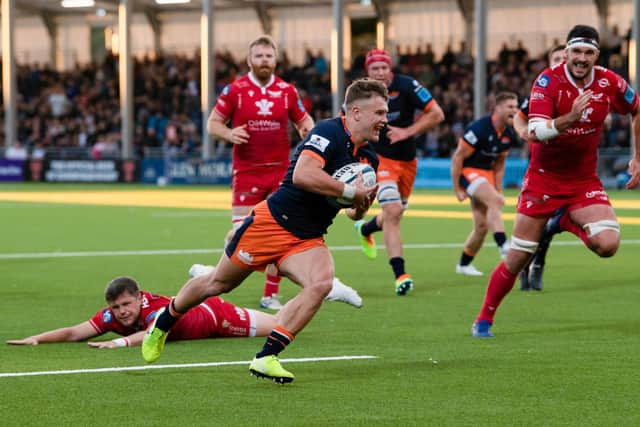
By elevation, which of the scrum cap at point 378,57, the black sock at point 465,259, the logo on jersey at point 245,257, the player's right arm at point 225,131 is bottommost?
the black sock at point 465,259

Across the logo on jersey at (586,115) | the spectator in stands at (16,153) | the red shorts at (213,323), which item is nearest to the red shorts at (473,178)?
the logo on jersey at (586,115)

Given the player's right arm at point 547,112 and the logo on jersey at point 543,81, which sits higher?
the logo on jersey at point 543,81

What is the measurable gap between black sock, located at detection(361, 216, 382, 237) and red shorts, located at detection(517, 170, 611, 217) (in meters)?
4.85

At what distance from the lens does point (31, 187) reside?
42.7m

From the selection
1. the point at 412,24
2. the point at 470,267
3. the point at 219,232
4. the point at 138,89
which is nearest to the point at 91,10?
the point at 138,89

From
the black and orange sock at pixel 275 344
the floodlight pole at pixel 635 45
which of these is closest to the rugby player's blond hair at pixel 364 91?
the black and orange sock at pixel 275 344

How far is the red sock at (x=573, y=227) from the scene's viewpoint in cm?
1015

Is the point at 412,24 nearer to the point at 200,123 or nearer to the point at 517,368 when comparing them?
the point at 200,123

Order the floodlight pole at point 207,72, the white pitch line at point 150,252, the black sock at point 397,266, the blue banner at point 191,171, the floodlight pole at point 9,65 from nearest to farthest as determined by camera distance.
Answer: the black sock at point 397,266
the white pitch line at point 150,252
the blue banner at point 191,171
the floodlight pole at point 207,72
the floodlight pole at point 9,65

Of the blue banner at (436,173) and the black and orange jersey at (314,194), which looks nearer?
the black and orange jersey at (314,194)

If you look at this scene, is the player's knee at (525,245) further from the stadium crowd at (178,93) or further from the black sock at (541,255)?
the stadium crowd at (178,93)

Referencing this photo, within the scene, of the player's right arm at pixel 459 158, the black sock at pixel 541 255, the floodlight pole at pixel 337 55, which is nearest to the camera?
the black sock at pixel 541 255

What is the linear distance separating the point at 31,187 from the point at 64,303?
31.3 metres

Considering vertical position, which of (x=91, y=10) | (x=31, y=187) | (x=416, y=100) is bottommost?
(x=31, y=187)
